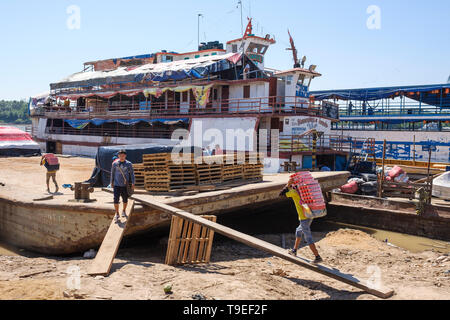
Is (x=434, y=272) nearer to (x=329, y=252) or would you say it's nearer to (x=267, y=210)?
(x=329, y=252)


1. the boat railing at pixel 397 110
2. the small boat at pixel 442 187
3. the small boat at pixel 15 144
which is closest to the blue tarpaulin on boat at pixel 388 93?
the boat railing at pixel 397 110

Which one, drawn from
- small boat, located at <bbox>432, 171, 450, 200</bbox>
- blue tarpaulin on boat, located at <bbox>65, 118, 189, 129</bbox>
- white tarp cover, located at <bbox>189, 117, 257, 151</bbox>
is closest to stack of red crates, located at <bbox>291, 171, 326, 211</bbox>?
small boat, located at <bbox>432, 171, 450, 200</bbox>

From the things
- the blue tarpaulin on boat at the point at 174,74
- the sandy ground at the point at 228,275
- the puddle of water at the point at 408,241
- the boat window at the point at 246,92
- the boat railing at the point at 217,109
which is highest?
the blue tarpaulin on boat at the point at 174,74

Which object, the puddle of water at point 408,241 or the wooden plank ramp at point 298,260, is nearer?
the wooden plank ramp at point 298,260

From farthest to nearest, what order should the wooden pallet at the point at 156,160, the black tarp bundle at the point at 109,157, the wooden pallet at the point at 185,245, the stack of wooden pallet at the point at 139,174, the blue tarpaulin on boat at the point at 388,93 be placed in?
1. the blue tarpaulin on boat at the point at 388,93
2. the black tarp bundle at the point at 109,157
3. the stack of wooden pallet at the point at 139,174
4. the wooden pallet at the point at 156,160
5. the wooden pallet at the point at 185,245

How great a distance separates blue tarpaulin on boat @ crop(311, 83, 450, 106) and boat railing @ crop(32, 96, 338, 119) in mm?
19151

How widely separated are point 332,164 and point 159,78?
14.4 meters

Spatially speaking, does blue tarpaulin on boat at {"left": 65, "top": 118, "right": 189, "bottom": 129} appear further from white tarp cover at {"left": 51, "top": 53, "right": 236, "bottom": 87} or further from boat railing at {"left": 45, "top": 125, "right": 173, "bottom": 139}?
white tarp cover at {"left": 51, "top": 53, "right": 236, "bottom": 87}

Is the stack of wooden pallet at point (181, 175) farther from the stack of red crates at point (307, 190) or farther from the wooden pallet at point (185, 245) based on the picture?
the stack of red crates at point (307, 190)

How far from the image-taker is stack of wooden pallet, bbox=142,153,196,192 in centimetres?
1024

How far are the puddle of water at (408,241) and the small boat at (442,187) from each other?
252cm

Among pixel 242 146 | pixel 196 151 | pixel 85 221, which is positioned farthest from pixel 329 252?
pixel 242 146

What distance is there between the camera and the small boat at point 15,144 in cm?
2619

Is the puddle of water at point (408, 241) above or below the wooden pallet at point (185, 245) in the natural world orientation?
below
